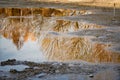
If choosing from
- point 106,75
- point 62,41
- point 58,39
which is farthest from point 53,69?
point 58,39

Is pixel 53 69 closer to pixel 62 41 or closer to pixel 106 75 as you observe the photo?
pixel 106 75

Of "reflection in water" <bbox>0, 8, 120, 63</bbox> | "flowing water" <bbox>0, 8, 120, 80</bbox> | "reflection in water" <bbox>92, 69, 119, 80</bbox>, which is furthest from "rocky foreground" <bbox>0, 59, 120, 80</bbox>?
"reflection in water" <bbox>0, 8, 120, 63</bbox>

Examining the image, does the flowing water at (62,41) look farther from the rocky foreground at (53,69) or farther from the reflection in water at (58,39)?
the rocky foreground at (53,69)

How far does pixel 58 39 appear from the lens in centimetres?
1855

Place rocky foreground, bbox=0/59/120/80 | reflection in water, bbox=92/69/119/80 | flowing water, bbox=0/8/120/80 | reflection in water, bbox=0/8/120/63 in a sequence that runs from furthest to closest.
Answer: reflection in water, bbox=0/8/120/63
flowing water, bbox=0/8/120/80
rocky foreground, bbox=0/59/120/80
reflection in water, bbox=92/69/119/80

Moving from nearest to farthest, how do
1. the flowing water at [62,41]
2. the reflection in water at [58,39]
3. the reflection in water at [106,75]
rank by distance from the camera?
the reflection in water at [106,75]
the flowing water at [62,41]
the reflection in water at [58,39]

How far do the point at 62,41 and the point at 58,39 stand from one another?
23.5 inches

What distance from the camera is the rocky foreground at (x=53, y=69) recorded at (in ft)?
37.9

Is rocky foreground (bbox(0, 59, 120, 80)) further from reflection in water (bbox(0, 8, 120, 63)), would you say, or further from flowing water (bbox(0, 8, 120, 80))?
reflection in water (bbox(0, 8, 120, 63))

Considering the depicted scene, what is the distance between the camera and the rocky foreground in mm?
11547

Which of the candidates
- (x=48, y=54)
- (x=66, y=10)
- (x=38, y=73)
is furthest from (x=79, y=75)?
(x=66, y=10)

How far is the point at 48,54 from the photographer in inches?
598

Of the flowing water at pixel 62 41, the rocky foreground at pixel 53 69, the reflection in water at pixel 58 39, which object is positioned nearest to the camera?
the rocky foreground at pixel 53 69

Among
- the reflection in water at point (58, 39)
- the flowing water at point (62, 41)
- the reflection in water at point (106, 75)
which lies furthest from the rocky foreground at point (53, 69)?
the reflection in water at point (58, 39)
